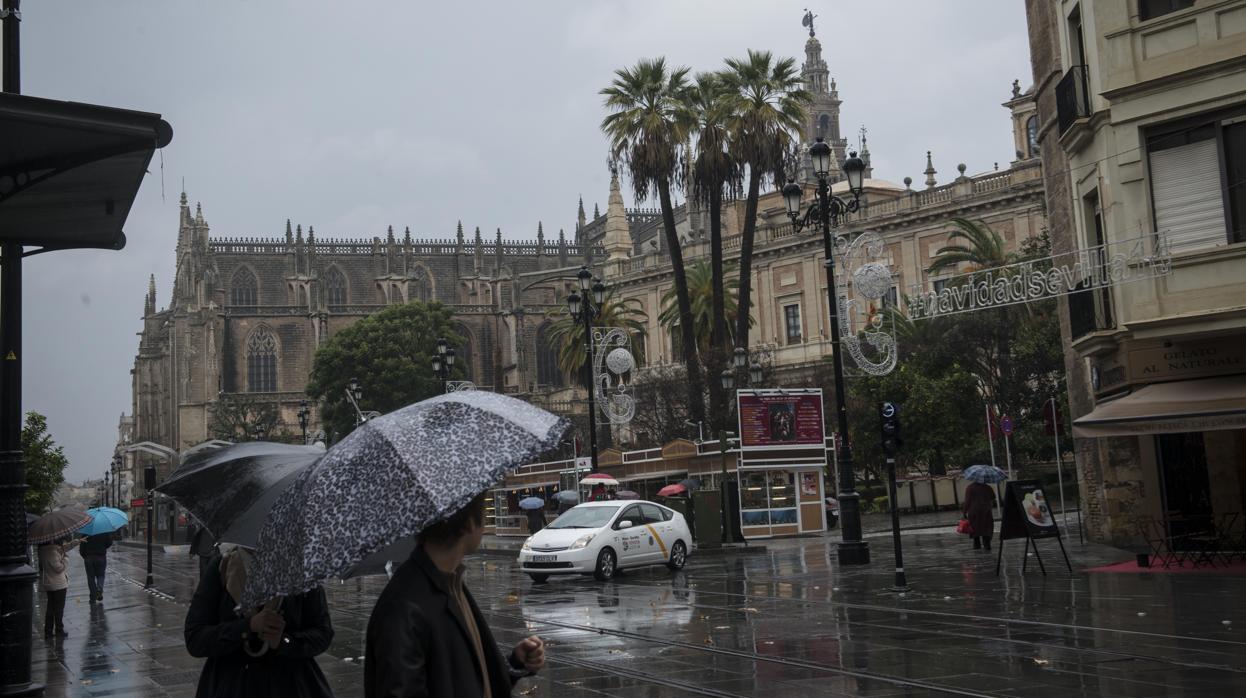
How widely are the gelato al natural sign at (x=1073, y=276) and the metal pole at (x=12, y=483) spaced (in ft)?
43.8

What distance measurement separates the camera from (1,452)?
26.1 feet

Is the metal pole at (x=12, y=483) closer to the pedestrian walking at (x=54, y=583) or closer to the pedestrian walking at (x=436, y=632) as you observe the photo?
the pedestrian walking at (x=436, y=632)

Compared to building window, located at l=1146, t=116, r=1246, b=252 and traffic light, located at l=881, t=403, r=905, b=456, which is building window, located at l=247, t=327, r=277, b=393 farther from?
A: building window, located at l=1146, t=116, r=1246, b=252

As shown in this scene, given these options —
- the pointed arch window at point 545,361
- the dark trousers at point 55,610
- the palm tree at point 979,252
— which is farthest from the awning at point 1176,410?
the pointed arch window at point 545,361

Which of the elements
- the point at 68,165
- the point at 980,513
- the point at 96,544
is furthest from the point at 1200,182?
the point at 96,544

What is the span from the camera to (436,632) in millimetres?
3508

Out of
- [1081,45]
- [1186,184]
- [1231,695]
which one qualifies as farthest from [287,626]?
[1081,45]

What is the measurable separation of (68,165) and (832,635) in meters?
8.27

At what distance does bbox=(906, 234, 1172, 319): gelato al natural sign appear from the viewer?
1706 centimetres

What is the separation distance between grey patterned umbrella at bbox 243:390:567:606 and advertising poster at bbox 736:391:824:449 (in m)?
28.7

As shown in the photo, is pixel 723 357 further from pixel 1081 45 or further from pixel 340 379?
pixel 340 379

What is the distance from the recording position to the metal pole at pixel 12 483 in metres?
7.80

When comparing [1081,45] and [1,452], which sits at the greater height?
[1081,45]

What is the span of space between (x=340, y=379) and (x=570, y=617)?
2248 inches
